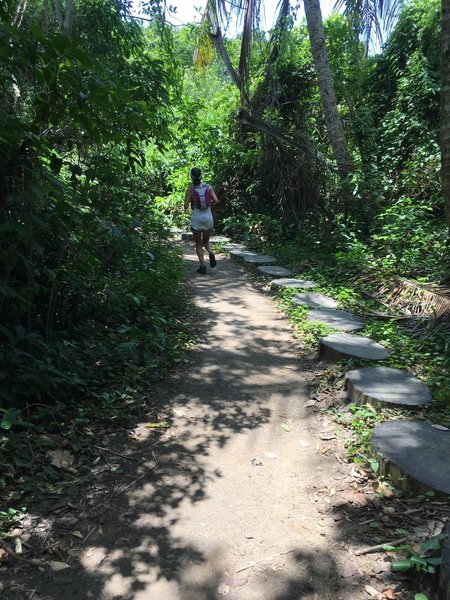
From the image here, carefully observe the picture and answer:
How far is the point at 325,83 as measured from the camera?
8.00m

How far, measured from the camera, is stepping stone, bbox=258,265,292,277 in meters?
7.50

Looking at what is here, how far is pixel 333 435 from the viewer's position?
3.19 meters

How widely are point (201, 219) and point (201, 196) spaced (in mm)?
356

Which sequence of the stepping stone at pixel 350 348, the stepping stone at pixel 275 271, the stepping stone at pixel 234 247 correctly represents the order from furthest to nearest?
the stepping stone at pixel 234 247 < the stepping stone at pixel 275 271 < the stepping stone at pixel 350 348

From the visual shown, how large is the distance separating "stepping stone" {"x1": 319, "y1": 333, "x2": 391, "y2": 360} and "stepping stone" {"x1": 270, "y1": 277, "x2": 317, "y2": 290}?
211 centimetres

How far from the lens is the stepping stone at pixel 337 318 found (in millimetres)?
4932

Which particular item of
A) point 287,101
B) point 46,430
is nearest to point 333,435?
point 46,430

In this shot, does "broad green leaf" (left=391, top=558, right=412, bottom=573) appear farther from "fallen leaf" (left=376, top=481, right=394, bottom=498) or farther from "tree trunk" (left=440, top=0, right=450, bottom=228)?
"tree trunk" (left=440, top=0, right=450, bottom=228)

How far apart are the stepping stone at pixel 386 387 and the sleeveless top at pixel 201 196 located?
4.23 m

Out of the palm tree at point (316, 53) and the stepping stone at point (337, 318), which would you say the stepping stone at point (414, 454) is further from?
the palm tree at point (316, 53)

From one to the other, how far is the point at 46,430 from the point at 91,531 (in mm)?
899

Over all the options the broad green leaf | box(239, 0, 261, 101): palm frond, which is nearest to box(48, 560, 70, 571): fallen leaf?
the broad green leaf

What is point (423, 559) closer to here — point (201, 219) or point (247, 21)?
point (201, 219)

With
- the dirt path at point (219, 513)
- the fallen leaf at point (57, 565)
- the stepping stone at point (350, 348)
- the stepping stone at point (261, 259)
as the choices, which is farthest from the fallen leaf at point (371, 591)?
the stepping stone at point (261, 259)
